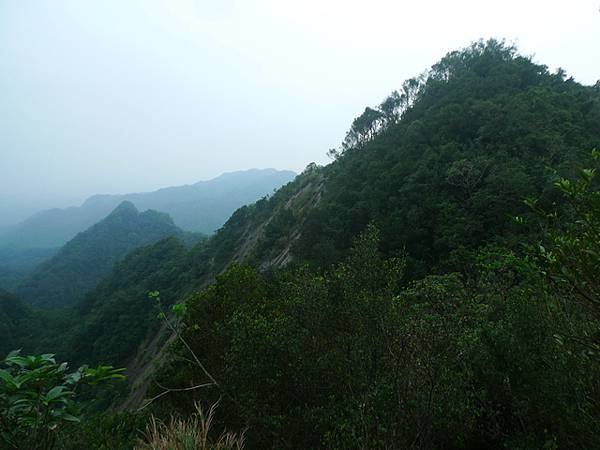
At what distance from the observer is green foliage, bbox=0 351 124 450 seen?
2471 millimetres

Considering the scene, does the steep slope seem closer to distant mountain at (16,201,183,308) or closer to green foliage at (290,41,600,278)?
green foliage at (290,41,600,278)

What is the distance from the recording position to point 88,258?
11988 centimetres

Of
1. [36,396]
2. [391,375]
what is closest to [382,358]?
[391,375]

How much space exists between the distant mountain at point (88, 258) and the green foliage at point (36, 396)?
358 feet

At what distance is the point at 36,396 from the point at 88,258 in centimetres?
14010

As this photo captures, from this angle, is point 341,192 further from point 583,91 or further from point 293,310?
point 293,310

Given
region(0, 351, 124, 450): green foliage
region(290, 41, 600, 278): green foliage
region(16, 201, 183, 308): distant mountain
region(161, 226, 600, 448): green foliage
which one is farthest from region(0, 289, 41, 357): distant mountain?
region(0, 351, 124, 450): green foliage

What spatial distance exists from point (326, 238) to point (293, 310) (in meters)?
26.8

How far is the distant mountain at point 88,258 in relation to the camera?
331 feet

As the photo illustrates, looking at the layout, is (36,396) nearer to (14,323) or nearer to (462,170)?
(462,170)

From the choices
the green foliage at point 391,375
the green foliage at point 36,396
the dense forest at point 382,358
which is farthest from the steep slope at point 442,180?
the green foliage at point 36,396

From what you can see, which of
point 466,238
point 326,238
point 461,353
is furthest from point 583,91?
point 461,353

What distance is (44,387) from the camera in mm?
2623

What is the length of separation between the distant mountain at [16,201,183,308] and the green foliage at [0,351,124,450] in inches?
4291
